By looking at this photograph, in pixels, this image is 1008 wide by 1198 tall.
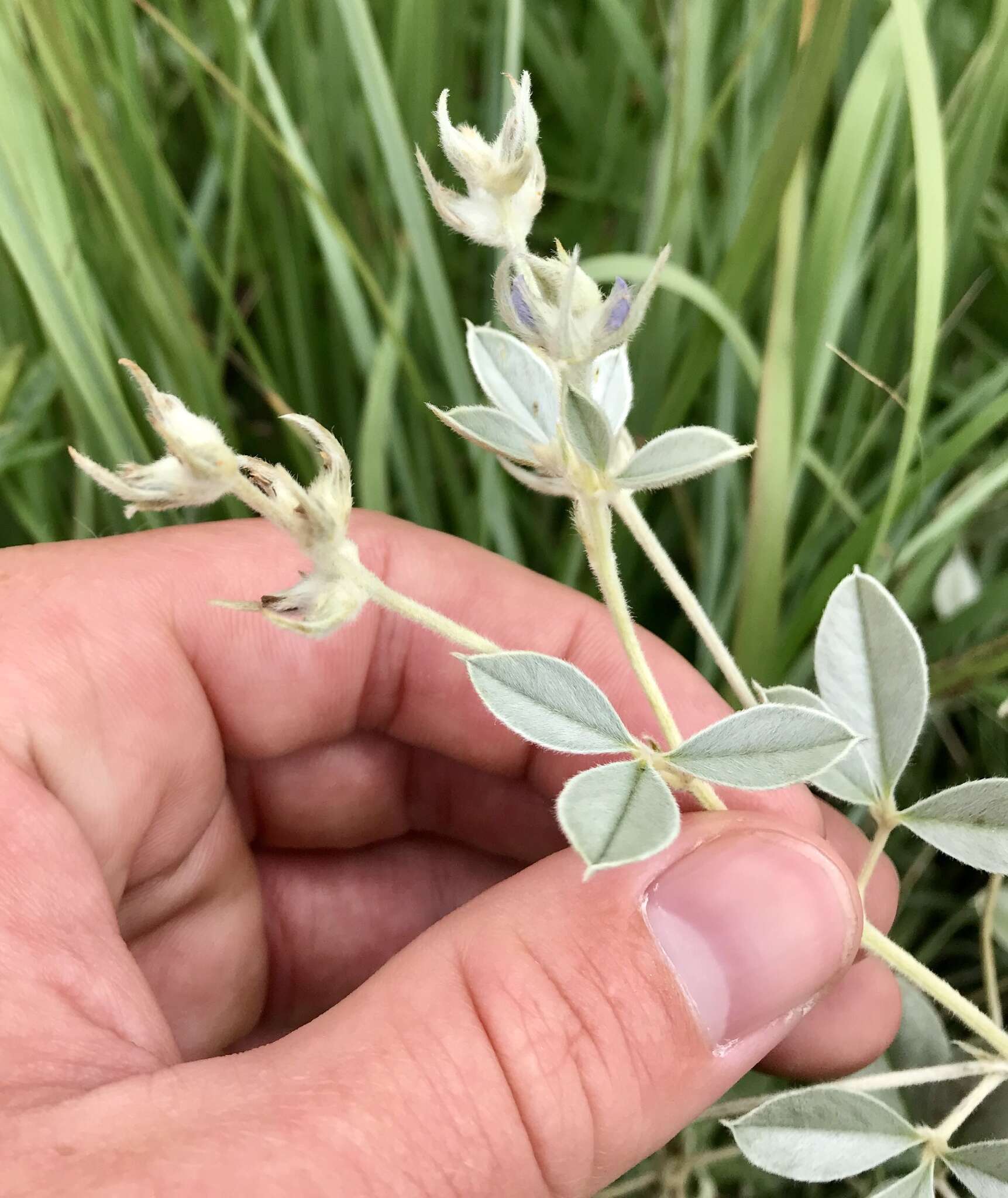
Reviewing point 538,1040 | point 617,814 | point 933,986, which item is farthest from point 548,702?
point 933,986

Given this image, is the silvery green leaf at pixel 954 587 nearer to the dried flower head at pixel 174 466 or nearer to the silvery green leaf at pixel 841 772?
the silvery green leaf at pixel 841 772

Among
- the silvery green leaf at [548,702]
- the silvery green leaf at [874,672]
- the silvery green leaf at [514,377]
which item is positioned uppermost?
the silvery green leaf at [514,377]

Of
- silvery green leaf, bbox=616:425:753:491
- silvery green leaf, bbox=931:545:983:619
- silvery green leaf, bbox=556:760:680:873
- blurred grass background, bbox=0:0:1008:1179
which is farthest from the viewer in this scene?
silvery green leaf, bbox=931:545:983:619

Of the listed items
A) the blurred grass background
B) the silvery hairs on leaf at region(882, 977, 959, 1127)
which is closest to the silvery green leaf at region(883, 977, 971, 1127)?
the silvery hairs on leaf at region(882, 977, 959, 1127)

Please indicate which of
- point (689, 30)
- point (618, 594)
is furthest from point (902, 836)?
point (689, 30)

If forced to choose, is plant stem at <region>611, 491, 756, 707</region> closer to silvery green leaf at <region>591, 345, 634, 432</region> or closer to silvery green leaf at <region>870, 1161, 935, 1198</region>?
silvery green leaf at <region>591, 345, 634, 432</region>

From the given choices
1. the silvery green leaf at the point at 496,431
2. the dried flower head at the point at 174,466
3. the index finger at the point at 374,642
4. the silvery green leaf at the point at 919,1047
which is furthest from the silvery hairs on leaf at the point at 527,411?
the silvery green leaf at the point at 919,1047

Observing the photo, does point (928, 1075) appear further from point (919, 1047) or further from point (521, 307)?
point (521, 307)
